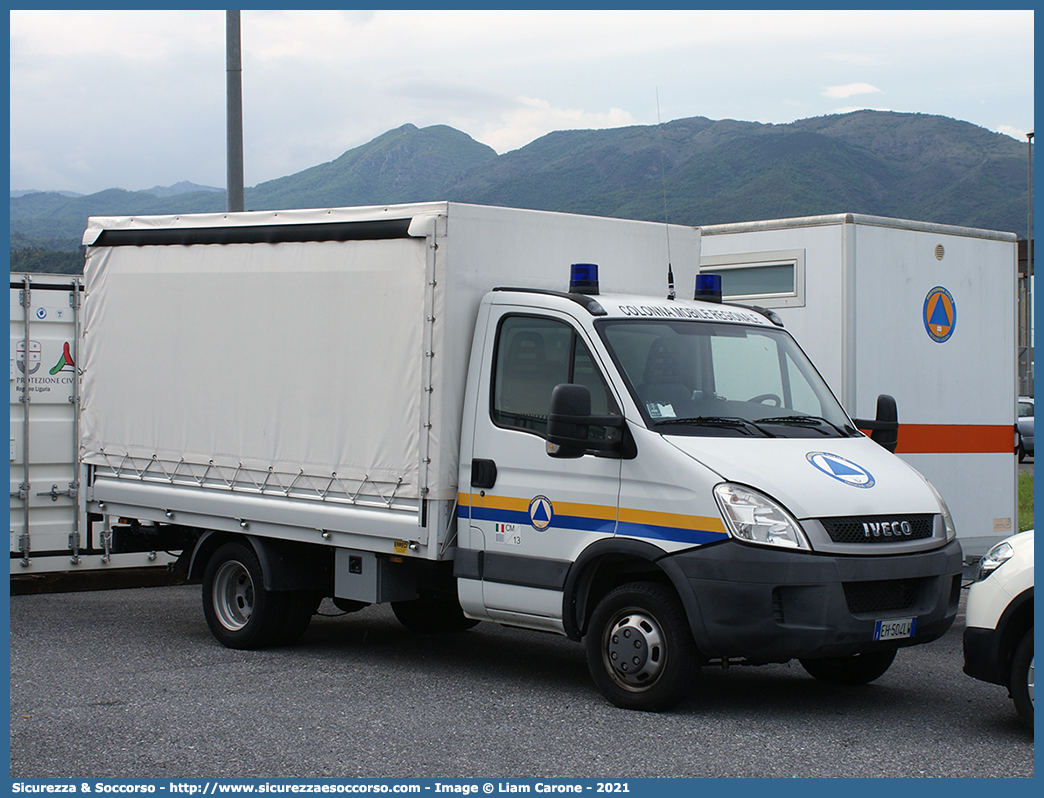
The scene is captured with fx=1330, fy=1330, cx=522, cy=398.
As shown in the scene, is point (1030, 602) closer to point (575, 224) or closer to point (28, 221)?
point (575, 224)

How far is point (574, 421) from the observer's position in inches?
282

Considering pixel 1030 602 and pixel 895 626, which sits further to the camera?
pixel 895 626

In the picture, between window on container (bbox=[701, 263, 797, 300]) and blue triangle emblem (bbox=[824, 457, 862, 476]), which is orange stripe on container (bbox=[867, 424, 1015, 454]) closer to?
window on container (bbox=[701, 263, 797, 300])

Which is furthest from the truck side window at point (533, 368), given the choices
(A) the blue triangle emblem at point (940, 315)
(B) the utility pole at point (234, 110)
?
(B) the utility pole at point (234, 110)

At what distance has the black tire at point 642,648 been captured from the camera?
7.04 meters

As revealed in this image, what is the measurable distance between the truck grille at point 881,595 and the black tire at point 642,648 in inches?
34.4

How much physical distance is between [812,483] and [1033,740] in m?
1.67

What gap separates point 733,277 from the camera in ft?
35.6

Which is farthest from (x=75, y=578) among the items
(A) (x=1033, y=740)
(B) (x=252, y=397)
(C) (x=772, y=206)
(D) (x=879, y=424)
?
(C) (x=772, y=206)

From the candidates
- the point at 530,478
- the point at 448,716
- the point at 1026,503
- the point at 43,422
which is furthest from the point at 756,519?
the point at 1026,503

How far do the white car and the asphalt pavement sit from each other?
33 cm

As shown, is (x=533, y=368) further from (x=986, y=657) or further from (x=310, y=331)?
(x=986, y=657)

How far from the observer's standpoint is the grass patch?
63.5 feet

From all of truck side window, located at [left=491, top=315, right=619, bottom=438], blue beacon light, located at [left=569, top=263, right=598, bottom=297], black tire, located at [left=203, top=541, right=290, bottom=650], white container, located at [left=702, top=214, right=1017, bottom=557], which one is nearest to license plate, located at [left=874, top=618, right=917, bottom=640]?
truck side window, located at [left=491, top=315, right=619, bottom=438]
